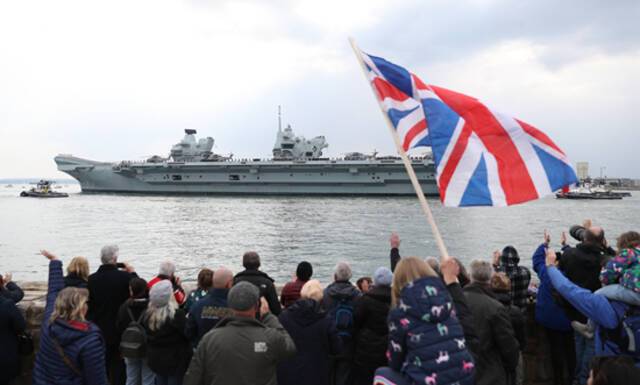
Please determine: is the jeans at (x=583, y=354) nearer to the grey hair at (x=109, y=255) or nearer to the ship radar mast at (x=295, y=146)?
the grey hair at (x=109, y=255)

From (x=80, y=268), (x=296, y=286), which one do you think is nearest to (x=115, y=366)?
(x=80, y=268)

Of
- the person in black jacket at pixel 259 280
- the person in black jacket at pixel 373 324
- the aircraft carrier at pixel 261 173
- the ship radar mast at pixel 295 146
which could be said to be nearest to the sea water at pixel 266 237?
the person in black jacket at pixel 259 280

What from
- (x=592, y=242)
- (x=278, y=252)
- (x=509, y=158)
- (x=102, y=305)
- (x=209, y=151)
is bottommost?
(x=278, y=252)

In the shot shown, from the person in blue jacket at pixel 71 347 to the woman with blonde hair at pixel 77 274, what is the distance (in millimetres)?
962

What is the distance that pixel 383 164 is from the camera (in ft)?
157

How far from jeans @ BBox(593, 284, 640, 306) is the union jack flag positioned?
88cm

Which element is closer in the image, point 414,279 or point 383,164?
point 414,279

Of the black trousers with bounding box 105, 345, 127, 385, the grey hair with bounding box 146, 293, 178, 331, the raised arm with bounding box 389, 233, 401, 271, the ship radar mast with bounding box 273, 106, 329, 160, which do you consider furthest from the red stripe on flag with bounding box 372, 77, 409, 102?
the ship radar mast with bounding box 273, 106, 329, 160

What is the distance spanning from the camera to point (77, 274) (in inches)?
145

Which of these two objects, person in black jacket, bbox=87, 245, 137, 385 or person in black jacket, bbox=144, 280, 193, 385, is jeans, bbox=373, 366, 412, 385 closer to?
person in black jacket, bbox=144, 280, 193, 385

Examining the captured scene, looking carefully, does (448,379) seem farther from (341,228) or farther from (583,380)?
(341,228)

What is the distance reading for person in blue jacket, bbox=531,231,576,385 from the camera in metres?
3.79

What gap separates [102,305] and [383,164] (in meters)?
45.0

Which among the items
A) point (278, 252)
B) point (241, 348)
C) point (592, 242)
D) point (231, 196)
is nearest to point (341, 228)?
A: point (278, 252)
